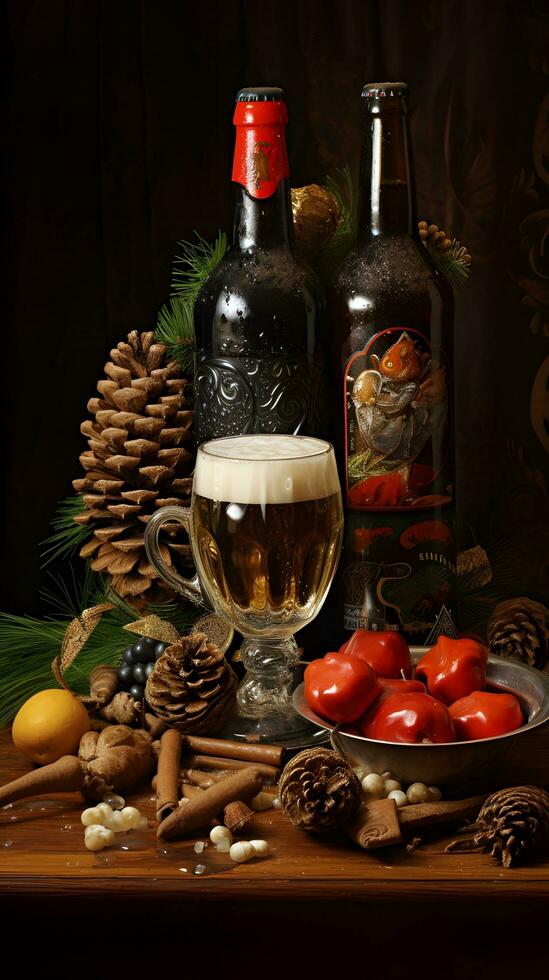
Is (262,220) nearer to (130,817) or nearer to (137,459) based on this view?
(137,459)

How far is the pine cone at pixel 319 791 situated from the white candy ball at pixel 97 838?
0.14 m

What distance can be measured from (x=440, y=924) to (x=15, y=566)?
0.91 m

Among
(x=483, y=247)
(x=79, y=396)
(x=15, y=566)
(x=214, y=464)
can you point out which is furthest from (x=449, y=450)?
(x=15, y=566)

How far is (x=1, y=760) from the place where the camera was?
42.9 inches

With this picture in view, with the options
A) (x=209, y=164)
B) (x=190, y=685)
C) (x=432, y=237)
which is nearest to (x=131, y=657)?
(x=190, y=685)

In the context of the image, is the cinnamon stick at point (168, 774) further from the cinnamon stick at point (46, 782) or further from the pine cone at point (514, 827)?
the pine cone at point (514, 827)

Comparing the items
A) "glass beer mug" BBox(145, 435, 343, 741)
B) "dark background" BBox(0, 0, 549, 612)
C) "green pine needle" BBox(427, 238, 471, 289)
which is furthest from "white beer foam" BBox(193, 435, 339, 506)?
"dark background" BBox(0, 0, 549, 612)

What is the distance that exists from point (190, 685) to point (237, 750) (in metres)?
0.07

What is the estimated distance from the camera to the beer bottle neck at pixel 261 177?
3.76ft

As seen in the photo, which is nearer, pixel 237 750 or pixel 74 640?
pixel 237 750

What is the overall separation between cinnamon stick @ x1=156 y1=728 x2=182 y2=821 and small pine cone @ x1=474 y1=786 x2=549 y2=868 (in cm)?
25

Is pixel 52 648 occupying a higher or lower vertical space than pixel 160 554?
lower

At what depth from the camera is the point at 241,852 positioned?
0.89 m

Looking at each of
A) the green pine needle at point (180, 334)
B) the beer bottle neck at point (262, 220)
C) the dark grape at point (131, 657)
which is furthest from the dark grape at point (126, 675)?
the beer bottle neck at point (262, 220)
